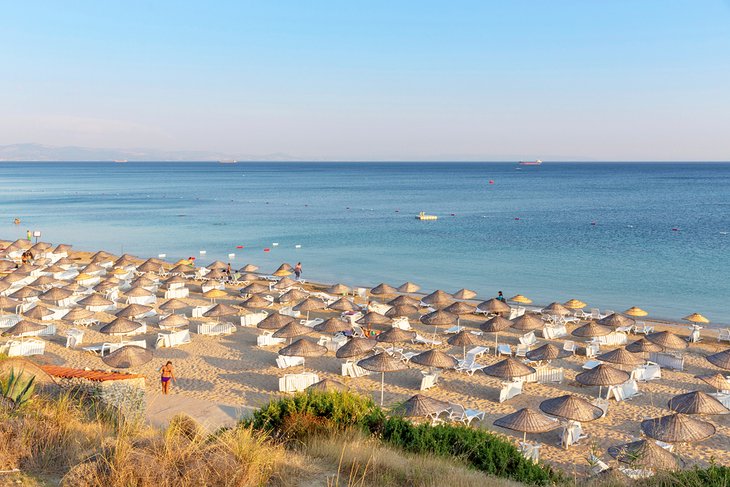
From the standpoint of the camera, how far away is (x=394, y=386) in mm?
16062

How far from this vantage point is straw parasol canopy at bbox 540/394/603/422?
40.2 feet

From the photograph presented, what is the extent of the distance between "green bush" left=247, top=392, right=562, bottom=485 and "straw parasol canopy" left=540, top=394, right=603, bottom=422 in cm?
420

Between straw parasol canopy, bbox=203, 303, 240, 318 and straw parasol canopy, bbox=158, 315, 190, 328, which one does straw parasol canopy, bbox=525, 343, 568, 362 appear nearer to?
straw parasol canopy, bbox=203, 303, 240, 318

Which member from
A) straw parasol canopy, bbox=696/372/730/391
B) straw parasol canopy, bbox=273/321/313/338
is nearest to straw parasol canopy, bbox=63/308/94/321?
straw parasol canopy, bbox=273/321/313/338

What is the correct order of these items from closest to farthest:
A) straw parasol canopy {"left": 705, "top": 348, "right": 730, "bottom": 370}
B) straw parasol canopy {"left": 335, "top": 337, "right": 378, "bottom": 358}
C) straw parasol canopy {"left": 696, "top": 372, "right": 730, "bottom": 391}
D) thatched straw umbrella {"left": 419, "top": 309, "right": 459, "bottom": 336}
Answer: straw parasol canopy {"left": 696, "top": 372, "right": 730, "bottom": 391}
straw parasol canopy {"left": 705, "top": 348, "right": 730, "bottom": 370}
straw parasol canopy {"left": 335, "top": 337, "right": 378, "bottom": 358}
thatched straw umbrella {"left": 419, "top": 309, "right": 459, "bottom": 336}

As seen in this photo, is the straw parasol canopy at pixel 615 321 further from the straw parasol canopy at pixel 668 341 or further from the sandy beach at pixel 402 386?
the straw parasol canopy at pixel 668 341

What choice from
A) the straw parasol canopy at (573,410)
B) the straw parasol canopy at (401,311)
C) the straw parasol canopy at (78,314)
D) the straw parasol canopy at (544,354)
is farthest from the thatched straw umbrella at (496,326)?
the straw parasol canopy at (78,314)

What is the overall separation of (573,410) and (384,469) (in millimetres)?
7410

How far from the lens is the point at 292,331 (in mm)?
18266

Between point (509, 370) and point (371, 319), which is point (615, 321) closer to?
point (509, 370)

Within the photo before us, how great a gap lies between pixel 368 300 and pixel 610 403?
1351 centimetres

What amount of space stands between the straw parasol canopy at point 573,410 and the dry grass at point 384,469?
236 inches

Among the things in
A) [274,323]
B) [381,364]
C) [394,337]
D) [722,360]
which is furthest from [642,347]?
[274,323]

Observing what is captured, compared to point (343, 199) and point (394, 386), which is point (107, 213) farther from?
point (394, 386)
